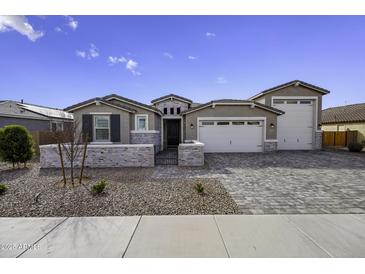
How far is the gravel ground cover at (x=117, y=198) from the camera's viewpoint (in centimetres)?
432

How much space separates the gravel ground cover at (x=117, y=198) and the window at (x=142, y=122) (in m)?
6.39

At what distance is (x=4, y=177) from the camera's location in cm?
746

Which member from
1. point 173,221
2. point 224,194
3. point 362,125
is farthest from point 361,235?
point 362,125

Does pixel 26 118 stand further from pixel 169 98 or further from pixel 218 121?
pixel 218 121

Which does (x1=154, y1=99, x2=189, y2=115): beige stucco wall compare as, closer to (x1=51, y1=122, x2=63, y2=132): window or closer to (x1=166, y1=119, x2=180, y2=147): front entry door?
(x1=166, y1=119, x2=180, y2=147): front entry door

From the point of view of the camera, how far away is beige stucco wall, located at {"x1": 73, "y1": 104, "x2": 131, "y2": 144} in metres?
12.3

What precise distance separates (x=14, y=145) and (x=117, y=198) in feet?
24.2

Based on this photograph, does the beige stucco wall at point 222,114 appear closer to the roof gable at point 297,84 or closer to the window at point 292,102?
the roof gable at point 297,84

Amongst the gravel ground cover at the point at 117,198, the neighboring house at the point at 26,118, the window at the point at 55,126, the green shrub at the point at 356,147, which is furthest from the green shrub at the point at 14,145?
the green shrub at the point at 356,147

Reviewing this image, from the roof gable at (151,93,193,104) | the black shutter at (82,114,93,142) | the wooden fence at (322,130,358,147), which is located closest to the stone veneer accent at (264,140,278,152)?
the roof gable at (151,93,193,104)
